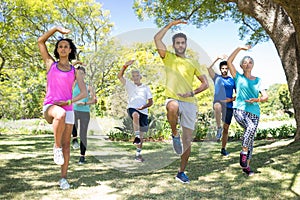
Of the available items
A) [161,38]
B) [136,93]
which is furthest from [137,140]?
[161,38]

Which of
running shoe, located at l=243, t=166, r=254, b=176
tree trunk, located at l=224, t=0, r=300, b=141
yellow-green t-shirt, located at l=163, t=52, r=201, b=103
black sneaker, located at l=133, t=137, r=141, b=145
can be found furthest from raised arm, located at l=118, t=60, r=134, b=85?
tree trunk, located at l=224, t=0, r=300, b=141

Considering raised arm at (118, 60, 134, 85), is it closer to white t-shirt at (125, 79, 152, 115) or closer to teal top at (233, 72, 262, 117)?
white t-shirt at (125, 79, 152, 115)

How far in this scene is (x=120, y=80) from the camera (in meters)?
3.62

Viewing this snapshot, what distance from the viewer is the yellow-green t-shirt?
310 cm

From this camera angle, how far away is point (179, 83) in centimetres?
310

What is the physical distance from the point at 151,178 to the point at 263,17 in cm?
383

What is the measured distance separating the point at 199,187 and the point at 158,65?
4.90ft

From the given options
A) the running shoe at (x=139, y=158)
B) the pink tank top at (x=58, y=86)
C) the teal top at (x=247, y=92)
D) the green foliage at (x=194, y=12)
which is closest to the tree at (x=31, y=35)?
the green foliage at (x=194, y=12)

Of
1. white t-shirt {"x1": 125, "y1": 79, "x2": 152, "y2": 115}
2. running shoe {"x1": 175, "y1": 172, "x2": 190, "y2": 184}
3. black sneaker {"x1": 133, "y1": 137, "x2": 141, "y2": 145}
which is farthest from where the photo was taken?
black sneaker {"x1": 133, "y1": 137, "x2": 141, "y2": 145}

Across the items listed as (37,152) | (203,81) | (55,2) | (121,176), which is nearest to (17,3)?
(55,2)

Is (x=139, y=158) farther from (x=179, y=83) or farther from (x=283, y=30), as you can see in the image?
(x=283, y=30)

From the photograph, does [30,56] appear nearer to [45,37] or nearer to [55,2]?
[55,2]

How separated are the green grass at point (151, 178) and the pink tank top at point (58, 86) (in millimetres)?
911

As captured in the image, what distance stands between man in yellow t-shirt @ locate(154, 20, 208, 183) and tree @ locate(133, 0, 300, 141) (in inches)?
60.7
